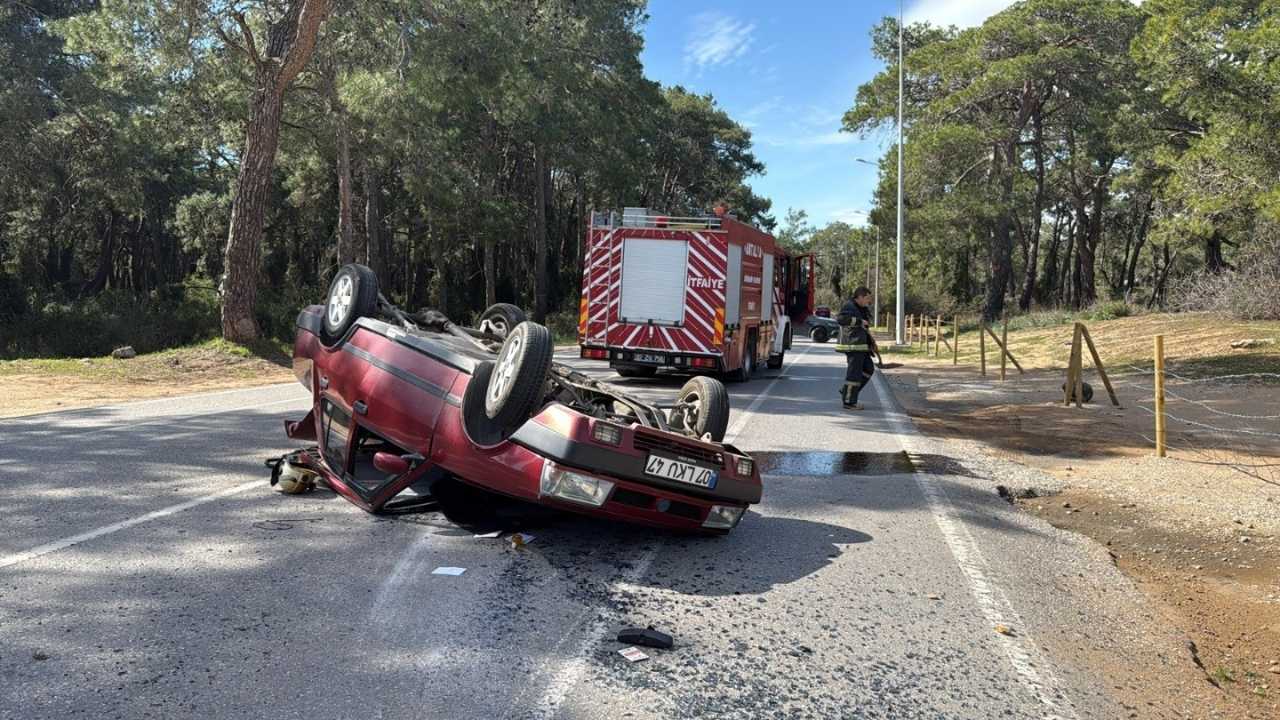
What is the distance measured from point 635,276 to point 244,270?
29.0 feet

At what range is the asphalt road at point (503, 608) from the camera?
309 cm

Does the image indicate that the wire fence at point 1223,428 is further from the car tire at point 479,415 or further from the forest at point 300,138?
the forest at point 300,138

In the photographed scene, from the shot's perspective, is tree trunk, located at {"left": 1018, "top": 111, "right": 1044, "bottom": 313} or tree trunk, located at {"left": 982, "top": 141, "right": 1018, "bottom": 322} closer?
tree trunk, located at {"left": 982, "top": 141, "right": 1018, "bottom": 322}

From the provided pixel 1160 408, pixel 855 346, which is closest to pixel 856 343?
pixel 855 346

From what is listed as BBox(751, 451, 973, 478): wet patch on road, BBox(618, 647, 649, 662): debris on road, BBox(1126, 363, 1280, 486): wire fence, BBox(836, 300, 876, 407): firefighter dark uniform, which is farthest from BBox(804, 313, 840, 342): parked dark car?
BBox(618, 647, 649, 662): debris on road

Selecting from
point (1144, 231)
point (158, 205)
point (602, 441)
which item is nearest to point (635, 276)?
point (602, 441)

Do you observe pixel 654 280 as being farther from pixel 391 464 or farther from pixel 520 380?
pixel 520 380

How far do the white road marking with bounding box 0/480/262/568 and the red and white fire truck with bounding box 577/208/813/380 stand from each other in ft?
29.3

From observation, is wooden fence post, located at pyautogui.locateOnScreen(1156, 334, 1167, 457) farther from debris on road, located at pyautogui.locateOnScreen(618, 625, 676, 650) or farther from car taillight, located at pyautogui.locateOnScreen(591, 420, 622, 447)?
debris on road, located at pyautogui.locateOnScreen(618, 625, 676, 650)

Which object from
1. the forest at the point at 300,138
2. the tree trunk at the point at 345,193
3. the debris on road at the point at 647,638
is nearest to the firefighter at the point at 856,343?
the debris on road at the point at 647,638

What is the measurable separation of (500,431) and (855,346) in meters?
8.46

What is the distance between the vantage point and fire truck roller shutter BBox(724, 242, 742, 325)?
1482cm

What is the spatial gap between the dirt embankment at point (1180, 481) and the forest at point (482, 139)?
356 centimetres

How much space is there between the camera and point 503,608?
12.9ft
